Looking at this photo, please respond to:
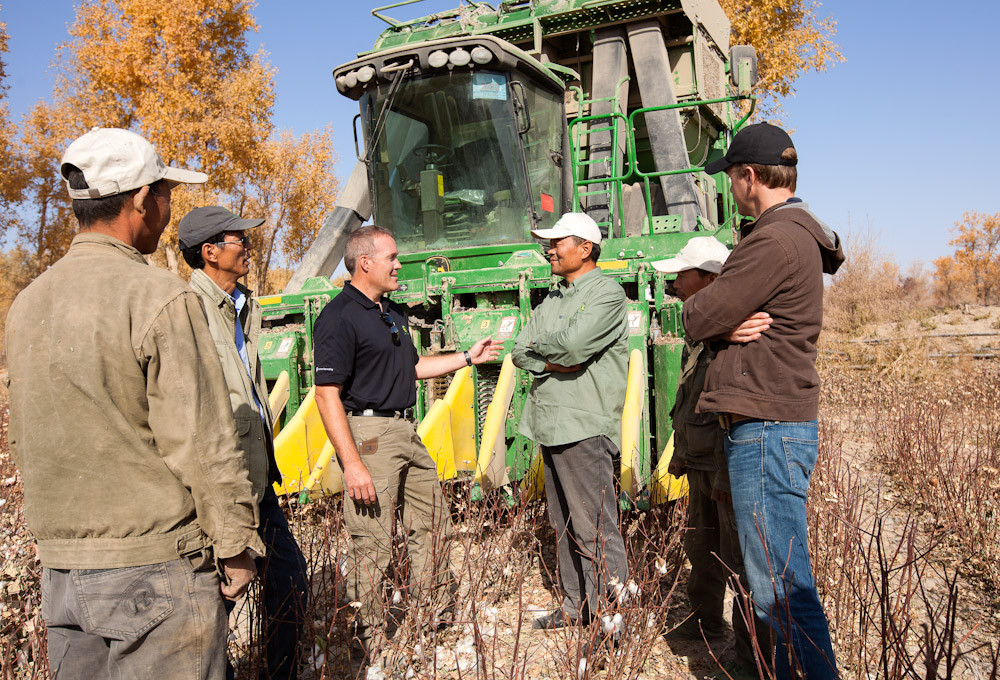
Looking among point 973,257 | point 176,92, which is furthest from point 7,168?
point 973,257

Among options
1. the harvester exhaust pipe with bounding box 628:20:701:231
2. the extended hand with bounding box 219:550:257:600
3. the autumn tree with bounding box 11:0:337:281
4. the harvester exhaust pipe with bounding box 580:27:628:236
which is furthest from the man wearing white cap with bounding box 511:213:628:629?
the autumn tree with bounding box 11:0:337:281

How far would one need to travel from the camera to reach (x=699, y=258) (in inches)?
132

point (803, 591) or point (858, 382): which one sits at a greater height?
point (803, 591)

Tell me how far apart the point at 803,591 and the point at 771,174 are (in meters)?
1.38

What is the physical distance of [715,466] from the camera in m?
3.15

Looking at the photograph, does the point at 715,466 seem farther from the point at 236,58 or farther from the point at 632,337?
the point at 236,58

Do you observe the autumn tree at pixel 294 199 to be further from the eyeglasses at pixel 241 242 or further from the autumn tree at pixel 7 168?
the eyeglasses at pixel 241 242

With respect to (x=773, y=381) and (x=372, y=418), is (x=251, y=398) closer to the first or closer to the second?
(x=372, y=418)

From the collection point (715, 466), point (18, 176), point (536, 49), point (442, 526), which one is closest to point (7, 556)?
point (442, 526)

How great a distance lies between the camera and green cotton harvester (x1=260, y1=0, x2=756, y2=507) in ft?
15.5

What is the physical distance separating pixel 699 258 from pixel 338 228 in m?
4.41

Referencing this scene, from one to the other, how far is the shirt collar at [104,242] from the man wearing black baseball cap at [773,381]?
5.75ft

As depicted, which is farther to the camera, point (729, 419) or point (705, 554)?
point (705, 554)

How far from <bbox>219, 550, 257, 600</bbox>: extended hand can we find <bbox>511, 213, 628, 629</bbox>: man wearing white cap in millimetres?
1658
